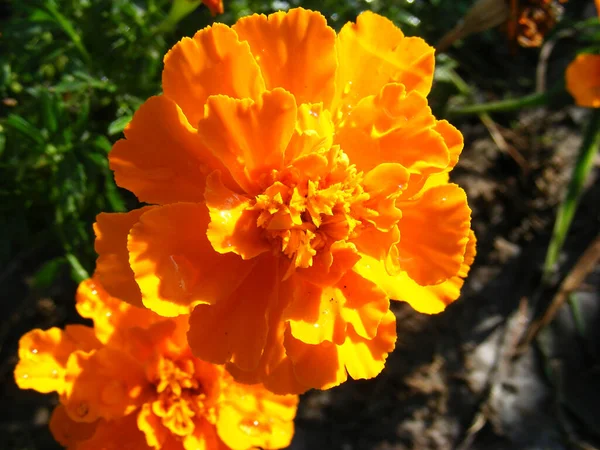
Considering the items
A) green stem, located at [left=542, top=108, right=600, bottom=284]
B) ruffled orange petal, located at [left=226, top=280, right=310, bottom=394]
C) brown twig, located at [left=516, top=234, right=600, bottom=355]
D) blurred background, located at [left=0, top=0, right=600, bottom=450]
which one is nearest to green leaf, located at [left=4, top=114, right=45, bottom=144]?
blurred background, located at [left=0, top=0, right=600, bottom=450]

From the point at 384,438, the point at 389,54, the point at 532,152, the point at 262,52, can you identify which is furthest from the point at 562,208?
the point at 262,52

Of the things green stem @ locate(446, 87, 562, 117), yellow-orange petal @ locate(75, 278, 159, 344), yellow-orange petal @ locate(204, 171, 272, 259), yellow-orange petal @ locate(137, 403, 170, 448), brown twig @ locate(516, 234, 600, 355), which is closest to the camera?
yellow-orange petal @ locate(204, 171, 272, 259)

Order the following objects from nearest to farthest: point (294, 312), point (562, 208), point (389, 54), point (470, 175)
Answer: point (294, 312) → point (389, 54) → point (562, 208) → point (470, 175)

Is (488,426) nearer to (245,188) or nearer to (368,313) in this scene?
(368,313)

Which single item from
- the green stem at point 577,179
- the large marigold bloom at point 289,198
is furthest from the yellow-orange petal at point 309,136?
the green stem at point 577,179

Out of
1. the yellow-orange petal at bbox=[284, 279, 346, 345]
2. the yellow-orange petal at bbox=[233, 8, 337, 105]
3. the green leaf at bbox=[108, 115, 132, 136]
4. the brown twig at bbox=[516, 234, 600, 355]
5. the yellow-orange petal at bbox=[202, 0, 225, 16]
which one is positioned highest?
the yellow-orange petal at bbox=[233, 8, 337, 105]

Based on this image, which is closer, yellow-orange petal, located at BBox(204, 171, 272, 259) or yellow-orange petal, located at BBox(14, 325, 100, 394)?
yellow-orange petal, located at BBox(204, 171, 272, 259)

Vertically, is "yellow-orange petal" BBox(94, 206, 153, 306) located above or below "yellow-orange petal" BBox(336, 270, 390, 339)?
above

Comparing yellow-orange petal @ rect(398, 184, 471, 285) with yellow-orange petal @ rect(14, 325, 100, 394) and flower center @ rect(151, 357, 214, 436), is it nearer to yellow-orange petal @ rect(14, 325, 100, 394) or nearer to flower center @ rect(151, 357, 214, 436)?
flower center @ rect(151, 357, 214, 436)
